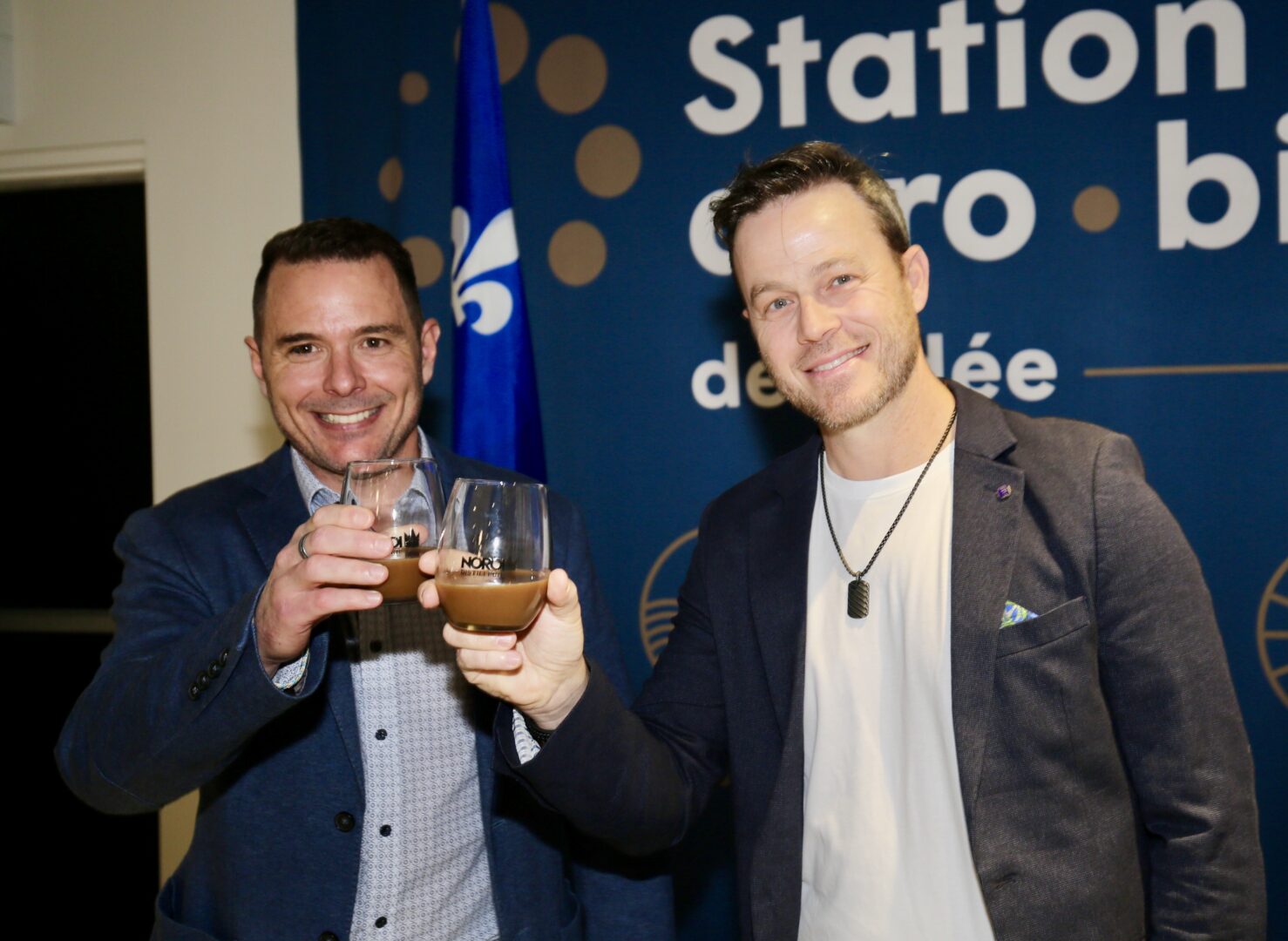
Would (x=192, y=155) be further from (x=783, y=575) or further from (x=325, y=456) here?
(x=783, y=575)

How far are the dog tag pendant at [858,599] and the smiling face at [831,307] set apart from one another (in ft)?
0.92

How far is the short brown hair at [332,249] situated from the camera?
5.99 ft

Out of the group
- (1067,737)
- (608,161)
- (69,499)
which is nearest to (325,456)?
(1067,737)

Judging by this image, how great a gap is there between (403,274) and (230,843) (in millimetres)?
1077

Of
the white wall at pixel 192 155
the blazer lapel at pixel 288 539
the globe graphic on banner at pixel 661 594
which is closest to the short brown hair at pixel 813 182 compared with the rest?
the blazer lapel at pixel 288 539

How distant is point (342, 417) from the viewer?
1.79m

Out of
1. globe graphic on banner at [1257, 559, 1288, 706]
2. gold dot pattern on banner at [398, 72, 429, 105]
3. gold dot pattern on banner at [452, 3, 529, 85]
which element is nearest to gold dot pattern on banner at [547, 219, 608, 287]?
gold dot pattern on banner at [452, 3, 529, 85]

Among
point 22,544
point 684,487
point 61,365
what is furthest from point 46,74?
point 684,487

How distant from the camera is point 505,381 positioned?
2.74 metres

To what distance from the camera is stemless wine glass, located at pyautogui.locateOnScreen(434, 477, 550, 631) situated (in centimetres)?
125

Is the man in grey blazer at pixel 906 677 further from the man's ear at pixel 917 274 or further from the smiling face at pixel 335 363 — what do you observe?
the smiling face at pixel 335 363

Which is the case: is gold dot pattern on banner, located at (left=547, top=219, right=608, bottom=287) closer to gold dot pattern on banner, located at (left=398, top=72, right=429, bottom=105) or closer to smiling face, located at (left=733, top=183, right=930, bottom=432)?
gold dot pattern on banner, located at (left=398, top=72, right=429, bottom=105)

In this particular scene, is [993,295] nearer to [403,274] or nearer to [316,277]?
[403,274]

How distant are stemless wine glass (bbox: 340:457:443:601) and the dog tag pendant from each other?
0.74 m
